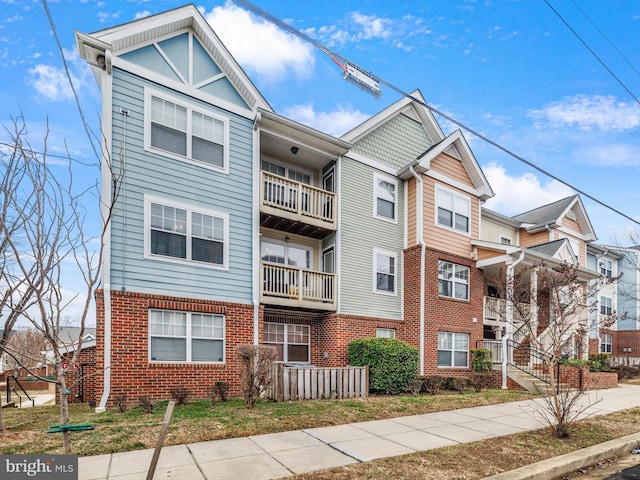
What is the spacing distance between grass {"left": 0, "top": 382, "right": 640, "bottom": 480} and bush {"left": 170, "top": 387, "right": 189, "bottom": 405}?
7.8 inches

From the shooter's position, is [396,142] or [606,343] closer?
[396,142]

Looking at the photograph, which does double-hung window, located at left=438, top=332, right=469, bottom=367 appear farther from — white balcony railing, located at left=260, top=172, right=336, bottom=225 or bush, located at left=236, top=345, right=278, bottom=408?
bush, located at left=236, top=345, right=278, bottom=408

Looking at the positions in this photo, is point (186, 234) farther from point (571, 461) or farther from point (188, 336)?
point (571, 461)

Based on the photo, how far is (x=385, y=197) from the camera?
16.3m

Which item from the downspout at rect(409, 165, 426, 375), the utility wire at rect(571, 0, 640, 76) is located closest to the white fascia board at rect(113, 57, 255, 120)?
the downspout at rect(409, 165, 426, 375)

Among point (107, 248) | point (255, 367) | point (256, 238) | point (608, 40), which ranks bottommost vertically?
point (255, 367)

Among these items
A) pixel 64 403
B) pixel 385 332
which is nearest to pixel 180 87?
pixel 64 403

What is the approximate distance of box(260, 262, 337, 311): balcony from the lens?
12.8 meters

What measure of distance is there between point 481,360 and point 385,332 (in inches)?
161

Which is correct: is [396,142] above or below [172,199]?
above

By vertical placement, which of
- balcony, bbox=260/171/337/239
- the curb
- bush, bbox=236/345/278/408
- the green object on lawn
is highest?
balcony, bbox=260/171/337/239

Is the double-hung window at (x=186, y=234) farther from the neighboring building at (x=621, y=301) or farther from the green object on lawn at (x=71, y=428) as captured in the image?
the neighboring building at (x=621, y=301)

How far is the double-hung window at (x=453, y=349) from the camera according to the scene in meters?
15.8

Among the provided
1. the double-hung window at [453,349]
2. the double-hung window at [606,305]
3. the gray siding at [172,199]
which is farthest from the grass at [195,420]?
the double-hung window at [606,305]
